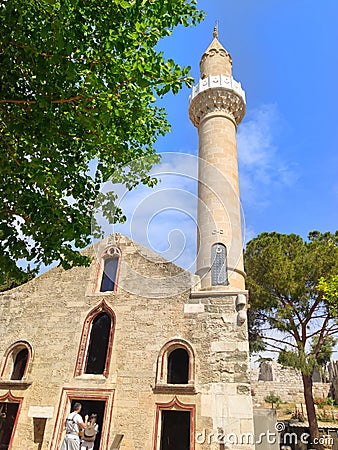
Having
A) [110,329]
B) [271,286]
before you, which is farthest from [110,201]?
[271,286]

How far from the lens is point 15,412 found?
10.2m

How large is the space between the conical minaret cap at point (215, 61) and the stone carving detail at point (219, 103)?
1887 millimetres

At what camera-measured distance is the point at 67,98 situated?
5703 mm

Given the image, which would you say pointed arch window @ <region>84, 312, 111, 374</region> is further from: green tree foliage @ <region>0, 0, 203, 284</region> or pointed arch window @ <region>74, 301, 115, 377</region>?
green tree foliage @ <region>0, 0, 203, 284</region>

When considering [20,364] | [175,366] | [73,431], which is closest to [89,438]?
[73,431]

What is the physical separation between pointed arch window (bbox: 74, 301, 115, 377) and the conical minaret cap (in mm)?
13087

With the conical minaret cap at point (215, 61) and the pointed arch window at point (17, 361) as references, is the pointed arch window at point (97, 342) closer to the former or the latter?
the pointed arch window at point (17, 361)

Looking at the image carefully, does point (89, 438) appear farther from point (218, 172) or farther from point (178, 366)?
point (218, 172)

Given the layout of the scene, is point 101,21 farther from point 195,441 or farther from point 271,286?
point 271,286

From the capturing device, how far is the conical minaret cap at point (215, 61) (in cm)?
1706

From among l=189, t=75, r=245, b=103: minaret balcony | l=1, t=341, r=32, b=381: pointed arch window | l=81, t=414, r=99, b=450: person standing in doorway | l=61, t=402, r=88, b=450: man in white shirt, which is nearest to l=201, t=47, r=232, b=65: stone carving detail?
l=189, t=75, r=245, b=103: minaret balcony

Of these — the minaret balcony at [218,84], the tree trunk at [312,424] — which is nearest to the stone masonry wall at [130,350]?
the minaret balcony at [218,84]

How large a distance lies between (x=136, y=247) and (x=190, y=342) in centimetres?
413

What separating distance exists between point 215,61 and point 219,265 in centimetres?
1173
